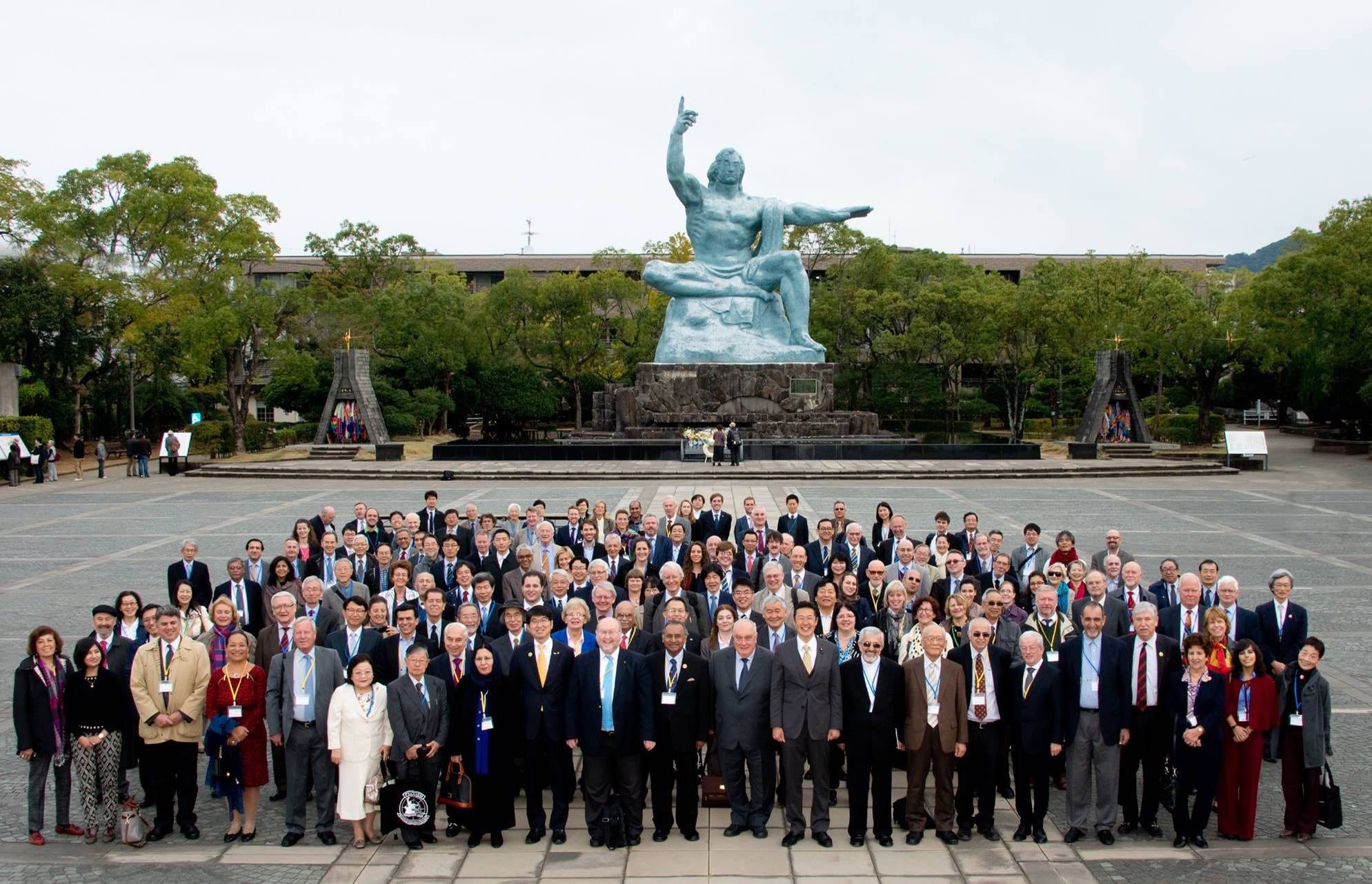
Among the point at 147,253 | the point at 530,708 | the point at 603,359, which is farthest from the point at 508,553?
the point at 603,359

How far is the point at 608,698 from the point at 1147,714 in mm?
3085

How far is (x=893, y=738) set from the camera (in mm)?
6180

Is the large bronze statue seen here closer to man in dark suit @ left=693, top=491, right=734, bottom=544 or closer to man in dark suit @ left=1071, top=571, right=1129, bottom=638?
man in dark suit @ left=693, top=491, right=734, bottom=544

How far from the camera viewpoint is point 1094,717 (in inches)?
245

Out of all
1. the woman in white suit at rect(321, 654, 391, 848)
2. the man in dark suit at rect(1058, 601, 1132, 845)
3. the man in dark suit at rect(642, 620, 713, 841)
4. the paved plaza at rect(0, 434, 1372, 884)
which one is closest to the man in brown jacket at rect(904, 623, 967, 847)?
the paved plaza at rect(0, 434, 1372, 884)

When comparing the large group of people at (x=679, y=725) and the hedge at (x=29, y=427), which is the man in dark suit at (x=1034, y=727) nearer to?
the large group of people at (x=679, y=725)

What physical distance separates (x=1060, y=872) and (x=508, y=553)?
525 cm

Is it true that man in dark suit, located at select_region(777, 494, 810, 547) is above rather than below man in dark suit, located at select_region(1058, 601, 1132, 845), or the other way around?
above

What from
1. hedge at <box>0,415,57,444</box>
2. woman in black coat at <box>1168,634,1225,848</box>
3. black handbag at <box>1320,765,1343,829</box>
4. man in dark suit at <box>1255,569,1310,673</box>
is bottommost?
black handbag at <box>1320,765,1343,829</box>

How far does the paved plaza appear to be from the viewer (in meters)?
5.71

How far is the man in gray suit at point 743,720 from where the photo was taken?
20.4 ft

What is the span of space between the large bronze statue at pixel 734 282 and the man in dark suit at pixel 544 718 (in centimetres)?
2565

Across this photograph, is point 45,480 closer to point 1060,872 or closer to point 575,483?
point 575,483

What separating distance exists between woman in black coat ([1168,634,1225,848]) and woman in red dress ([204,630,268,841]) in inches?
201
